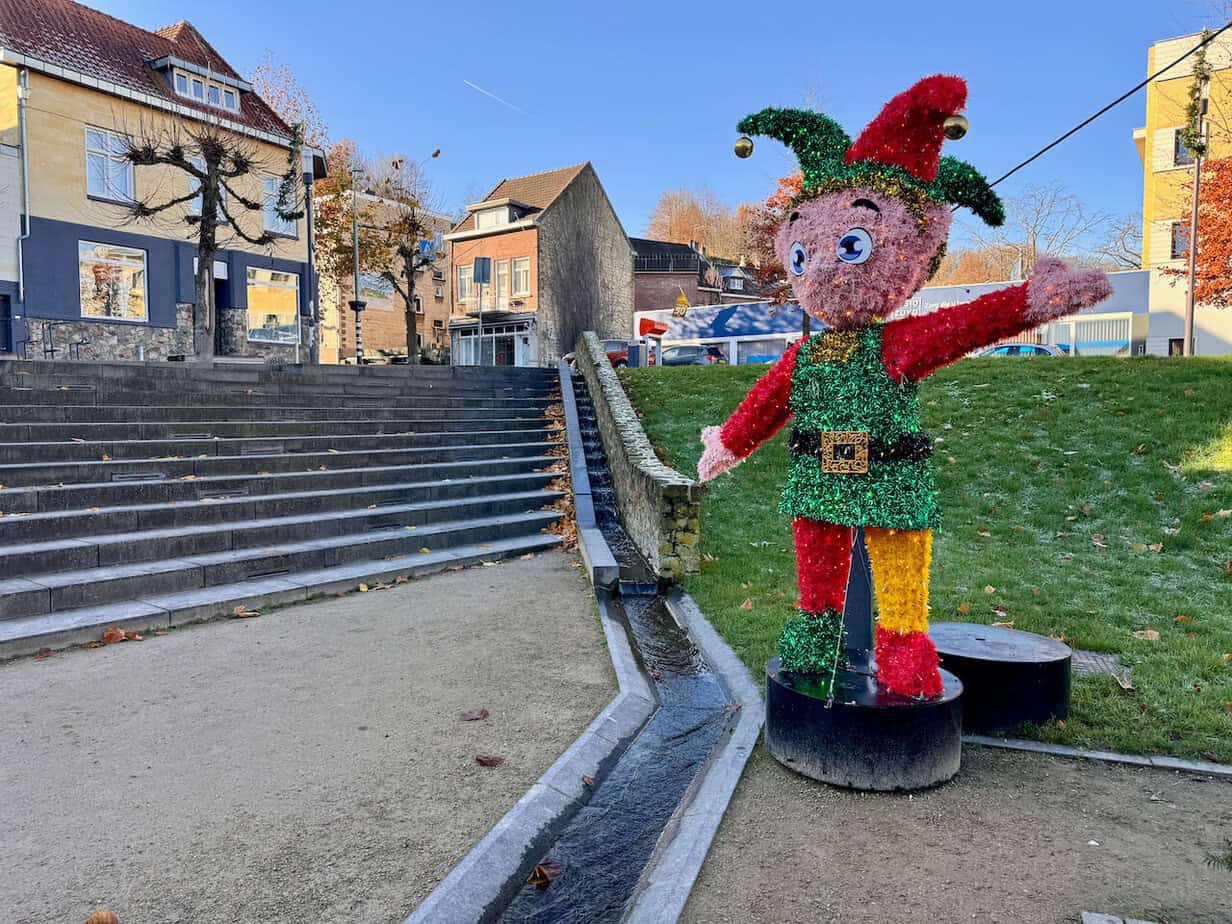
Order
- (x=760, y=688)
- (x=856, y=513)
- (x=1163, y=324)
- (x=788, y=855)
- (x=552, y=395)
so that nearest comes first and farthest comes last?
1. (x=788, y=855)
2. (x=856, y=513)
3. (x=760, y=688)
4. (x=552, y=395)
5. (x=1163, y=324)

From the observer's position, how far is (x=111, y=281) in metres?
22.5

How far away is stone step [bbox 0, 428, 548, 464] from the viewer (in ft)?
27.6

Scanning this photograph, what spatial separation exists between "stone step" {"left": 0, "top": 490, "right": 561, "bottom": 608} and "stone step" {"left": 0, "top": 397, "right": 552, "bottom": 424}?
3.05 m

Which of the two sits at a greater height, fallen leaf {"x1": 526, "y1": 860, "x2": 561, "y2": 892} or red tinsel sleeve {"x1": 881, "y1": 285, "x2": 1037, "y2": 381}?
red tinsel sleeve {"x1": 881, "y1": 285, "x2": 1037, "y2": 381}

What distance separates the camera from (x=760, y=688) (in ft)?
16.4

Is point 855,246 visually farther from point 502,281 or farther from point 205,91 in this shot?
point 502,281

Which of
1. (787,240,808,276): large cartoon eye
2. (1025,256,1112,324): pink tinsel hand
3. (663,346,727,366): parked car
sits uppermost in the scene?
(663,346,727,366): parked car

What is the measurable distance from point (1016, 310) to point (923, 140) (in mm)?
959

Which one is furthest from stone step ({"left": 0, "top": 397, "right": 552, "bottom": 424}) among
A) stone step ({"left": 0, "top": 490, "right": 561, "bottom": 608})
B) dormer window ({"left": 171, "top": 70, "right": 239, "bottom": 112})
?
dormer window ({"left": 171, "top": 70, "right": 239, "bottom": 112})

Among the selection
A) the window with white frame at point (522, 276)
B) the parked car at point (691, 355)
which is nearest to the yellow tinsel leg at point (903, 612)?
the parked car at point (691, 355)

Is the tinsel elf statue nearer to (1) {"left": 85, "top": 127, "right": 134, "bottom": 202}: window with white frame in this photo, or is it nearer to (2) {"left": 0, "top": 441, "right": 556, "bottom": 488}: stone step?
(2) {"left": 0, "top": 441, "right": 556, "bottom": 488}: stone step

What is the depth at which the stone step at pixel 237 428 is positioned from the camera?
29.4 feet

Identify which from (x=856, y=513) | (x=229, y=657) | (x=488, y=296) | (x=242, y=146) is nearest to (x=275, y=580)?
(x=229, y=657)

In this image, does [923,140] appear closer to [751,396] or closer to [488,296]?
[751,396]
